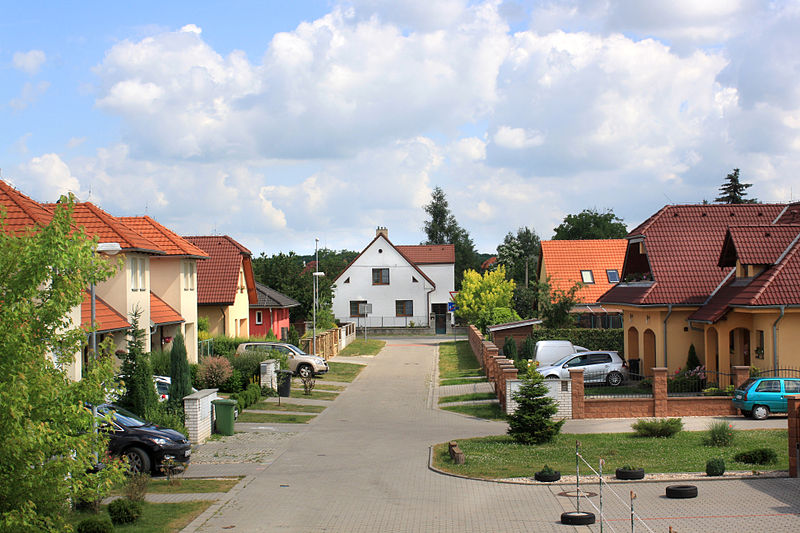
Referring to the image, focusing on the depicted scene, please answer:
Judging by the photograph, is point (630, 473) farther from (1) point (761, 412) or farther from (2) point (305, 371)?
(2) point (305, 371)

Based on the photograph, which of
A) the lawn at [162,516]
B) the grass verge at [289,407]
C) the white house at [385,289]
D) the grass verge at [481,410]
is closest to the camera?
the lawn at [162,516]

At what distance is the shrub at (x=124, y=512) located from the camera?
13.0m

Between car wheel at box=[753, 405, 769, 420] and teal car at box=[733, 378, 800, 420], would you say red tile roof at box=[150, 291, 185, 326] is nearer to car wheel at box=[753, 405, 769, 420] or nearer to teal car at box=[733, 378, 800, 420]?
teal car at box=[733, 378, 800, 420]

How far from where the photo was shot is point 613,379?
3167 cm

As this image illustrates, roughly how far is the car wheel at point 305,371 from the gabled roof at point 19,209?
17.0 meters

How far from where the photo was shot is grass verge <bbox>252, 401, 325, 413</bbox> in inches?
1092

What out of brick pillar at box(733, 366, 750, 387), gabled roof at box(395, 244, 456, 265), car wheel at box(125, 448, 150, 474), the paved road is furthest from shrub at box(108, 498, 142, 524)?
gabled roof at box(395, 244, 456, 265)

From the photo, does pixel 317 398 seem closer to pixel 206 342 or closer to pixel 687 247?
pixel 206 342

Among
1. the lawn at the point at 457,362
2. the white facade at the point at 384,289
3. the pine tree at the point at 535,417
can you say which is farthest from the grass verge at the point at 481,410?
the white facade at the point at 384,289

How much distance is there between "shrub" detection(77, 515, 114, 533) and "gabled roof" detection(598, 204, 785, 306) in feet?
78.1

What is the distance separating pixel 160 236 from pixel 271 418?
11.6 metres

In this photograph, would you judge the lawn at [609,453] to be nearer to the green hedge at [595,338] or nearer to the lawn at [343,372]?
the lawn at [343,372]

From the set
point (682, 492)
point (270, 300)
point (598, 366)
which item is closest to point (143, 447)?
point (682, 492)

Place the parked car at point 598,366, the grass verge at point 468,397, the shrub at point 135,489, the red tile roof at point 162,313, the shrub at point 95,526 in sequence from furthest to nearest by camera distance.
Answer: the parked car at point 598,366, the red tile roof at point 162,313, the grass verge at point 468,397, the shrub at point 135,489, the shrub at point 95,526
